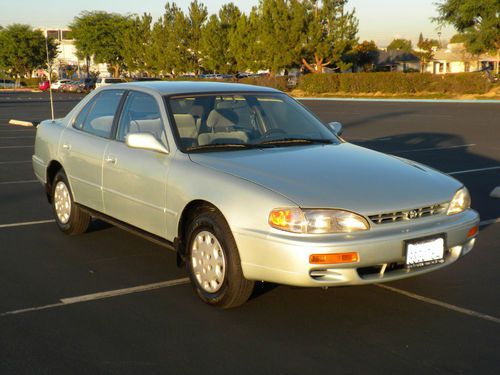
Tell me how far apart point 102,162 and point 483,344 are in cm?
373

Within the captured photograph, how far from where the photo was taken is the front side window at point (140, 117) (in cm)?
614

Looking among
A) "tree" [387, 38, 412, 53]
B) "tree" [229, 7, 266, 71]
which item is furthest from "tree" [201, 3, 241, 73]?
"tree" [387, 38, 412, 53]

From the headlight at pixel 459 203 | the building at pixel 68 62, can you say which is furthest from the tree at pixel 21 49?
the headlight at pixel 459 203

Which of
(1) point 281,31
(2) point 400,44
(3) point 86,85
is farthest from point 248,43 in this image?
(2) point 400,44

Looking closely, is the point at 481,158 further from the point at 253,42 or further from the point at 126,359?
the point at 253,42

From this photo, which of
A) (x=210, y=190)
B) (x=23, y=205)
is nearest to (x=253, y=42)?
(x=23, y=205)

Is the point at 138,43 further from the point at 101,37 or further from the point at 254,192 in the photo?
the point at 254,192

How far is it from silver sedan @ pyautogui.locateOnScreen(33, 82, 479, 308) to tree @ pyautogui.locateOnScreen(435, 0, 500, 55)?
44333mm

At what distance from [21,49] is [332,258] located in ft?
344

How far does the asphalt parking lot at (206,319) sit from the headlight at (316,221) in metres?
0.67

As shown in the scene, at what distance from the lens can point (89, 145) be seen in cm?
688

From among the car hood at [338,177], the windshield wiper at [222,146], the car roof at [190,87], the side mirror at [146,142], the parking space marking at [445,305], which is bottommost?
the parking space marking at [445,305]

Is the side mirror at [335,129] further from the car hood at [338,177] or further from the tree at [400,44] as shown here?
the tree at [400,44]

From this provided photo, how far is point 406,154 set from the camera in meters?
15.3
